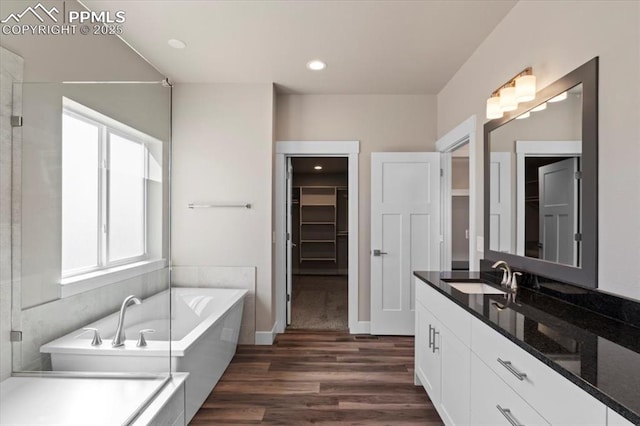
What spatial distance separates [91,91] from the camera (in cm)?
183

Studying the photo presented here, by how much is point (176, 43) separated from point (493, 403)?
3.08 meters

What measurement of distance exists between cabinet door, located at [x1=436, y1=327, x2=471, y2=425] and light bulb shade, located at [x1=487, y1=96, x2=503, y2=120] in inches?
57.4

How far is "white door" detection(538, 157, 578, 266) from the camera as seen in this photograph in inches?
61.3

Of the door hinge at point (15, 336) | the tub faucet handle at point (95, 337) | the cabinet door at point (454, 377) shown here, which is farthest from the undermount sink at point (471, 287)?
the door hinge at point (15, 336)

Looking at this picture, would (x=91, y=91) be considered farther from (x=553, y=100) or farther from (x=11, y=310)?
(x=553, y=100)

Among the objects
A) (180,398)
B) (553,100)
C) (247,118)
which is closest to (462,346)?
(553,100)

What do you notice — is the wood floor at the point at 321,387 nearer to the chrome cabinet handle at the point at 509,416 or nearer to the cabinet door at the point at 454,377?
the cabinet door at the point at 454,377

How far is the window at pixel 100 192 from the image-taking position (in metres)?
1.72

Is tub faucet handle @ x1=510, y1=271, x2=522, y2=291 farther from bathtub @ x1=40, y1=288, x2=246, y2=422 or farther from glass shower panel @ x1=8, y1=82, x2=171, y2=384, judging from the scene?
glass shower panel @ x1=8, y1=82, x2=171, y2=384

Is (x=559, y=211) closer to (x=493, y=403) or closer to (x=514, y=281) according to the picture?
(x=514, y=281)

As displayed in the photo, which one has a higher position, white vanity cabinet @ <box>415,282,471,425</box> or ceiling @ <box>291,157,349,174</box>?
ceiling @ <box>291,157,349,174</box>

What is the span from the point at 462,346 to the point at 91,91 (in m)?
2.50

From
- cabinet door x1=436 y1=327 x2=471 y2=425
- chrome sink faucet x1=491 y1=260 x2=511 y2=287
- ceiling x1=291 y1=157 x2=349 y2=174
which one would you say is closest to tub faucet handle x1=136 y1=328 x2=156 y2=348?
cabinet door x1=436 y1=327 x2=471 y2=425

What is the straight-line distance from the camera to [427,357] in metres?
2.15
